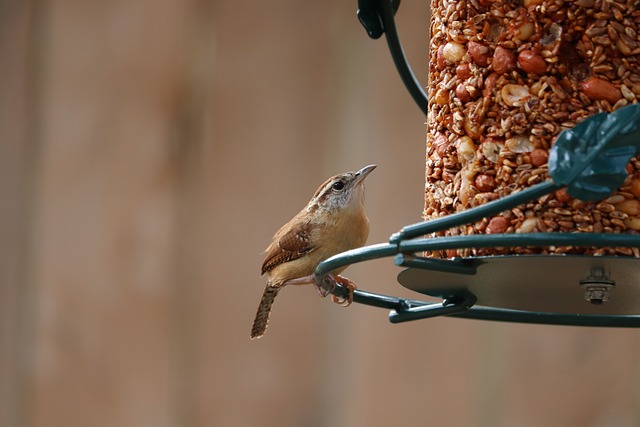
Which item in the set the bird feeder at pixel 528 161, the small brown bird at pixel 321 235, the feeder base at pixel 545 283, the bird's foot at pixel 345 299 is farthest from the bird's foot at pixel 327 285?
the small brown bird at pixel 321 235

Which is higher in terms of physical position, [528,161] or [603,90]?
[603,90]

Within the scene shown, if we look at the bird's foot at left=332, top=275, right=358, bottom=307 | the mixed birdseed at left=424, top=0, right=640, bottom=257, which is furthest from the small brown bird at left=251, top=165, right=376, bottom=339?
the mixed birdseed at left=424, top=0, right=640, bottom=257

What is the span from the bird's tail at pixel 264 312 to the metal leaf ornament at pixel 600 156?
6.86ft

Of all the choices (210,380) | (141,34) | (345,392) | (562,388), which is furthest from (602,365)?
(141,34)

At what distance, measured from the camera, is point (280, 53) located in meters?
4.24

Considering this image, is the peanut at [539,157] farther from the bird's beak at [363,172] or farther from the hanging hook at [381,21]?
the bird's beak at [363,172]

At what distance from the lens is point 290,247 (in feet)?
13.1

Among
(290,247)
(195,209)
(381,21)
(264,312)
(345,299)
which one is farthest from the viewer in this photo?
(195,209)

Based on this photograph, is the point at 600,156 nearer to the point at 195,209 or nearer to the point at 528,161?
the point at 528,161

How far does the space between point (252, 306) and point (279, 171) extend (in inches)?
22.3

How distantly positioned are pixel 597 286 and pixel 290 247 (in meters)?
1.66

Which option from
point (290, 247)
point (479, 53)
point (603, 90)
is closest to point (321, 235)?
point (290, 247)

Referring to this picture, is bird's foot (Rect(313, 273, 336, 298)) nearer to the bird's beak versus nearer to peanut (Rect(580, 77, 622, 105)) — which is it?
the bird's beak

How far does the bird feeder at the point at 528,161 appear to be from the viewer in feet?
7.29
